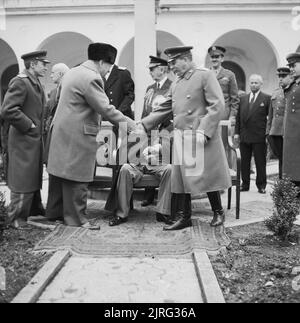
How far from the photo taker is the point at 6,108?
500 centimetres

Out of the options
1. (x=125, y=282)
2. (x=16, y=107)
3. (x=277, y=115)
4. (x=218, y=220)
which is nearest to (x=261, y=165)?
(x=277, y=115)

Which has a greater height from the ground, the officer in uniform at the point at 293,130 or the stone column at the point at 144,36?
the stone column at the point at 144,36

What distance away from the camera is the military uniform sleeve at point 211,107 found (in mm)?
4816

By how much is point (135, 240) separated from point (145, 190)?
1.88m

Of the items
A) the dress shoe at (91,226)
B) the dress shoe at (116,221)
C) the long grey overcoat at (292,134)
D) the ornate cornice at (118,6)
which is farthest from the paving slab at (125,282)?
the ornate cornice at (118,6)

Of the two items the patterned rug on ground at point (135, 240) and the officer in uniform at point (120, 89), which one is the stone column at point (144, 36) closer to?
the officer in uniform at point (120, 89)

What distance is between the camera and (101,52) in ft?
16.7

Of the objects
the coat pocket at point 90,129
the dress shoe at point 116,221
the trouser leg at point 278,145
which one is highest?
the coat pocket at point 90,129

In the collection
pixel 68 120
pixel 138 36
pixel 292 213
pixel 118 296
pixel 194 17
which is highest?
pixel 194 17

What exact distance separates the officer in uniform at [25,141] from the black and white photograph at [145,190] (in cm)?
1

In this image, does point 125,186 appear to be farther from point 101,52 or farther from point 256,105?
point 256,105
